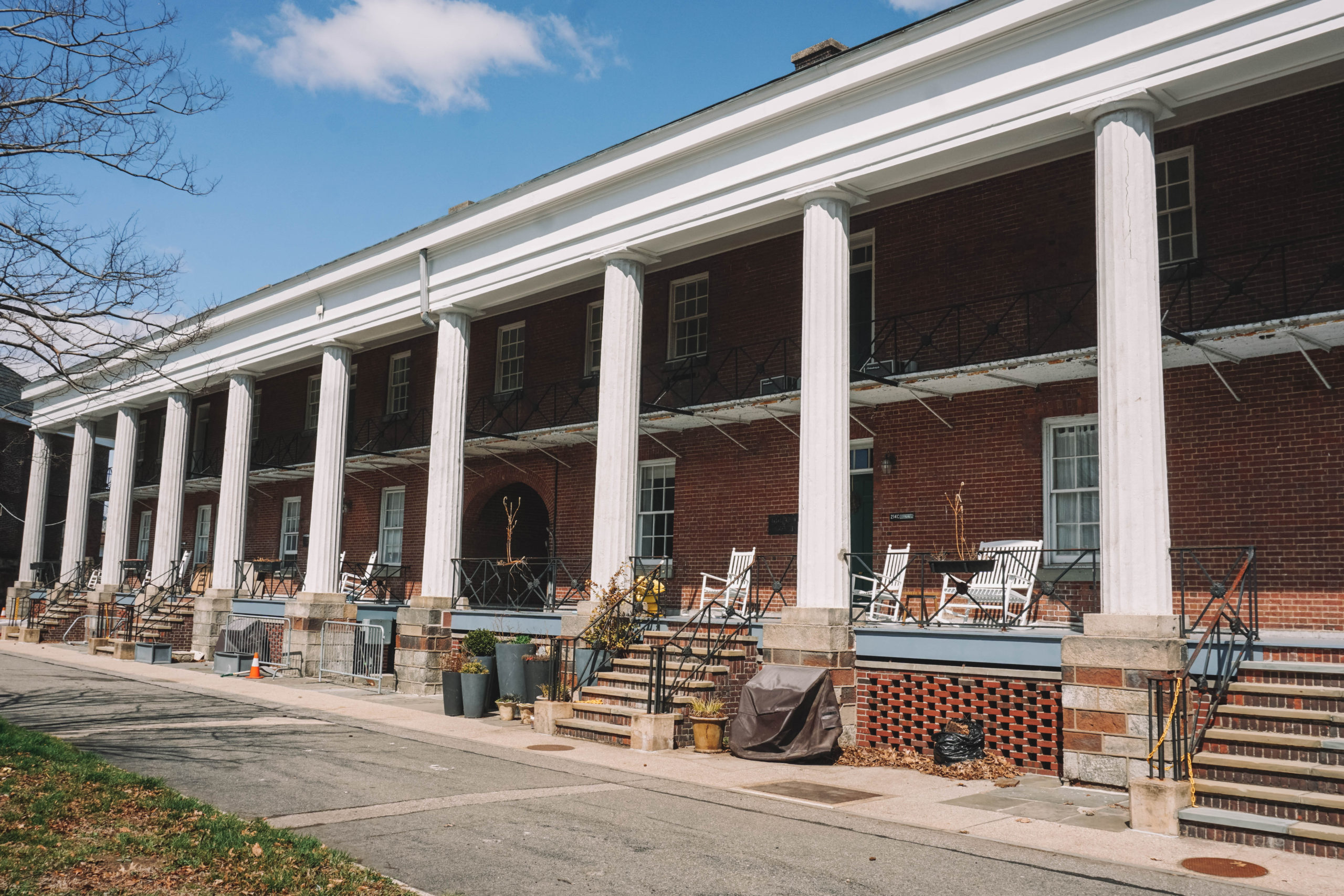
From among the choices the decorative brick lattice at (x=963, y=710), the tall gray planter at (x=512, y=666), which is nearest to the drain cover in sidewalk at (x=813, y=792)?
the decorative brick lattice at (x=963, y=710)

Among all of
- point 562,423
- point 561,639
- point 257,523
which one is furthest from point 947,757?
point 257,523

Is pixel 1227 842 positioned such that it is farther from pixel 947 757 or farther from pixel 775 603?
pixel 775 603

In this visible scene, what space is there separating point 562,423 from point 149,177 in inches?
464

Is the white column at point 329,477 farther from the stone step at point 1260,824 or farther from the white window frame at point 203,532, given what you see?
the stone step at point 1260,824

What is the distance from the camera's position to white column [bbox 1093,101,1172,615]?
9938mm

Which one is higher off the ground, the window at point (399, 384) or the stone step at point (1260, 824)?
the window at point (399, 384)

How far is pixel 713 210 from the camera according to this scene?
14.5 metres

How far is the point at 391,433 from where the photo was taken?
25422mm

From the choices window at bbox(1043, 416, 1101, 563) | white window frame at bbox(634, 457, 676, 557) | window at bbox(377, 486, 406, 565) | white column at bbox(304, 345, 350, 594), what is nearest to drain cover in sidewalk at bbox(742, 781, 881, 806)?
window at bbox(1043, 416, 1101, 563)

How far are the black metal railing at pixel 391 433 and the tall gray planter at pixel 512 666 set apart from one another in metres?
9.28

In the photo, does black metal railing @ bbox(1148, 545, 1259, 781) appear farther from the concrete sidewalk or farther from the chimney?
the chimney

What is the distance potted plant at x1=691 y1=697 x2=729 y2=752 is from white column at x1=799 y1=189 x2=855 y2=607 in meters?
1.63

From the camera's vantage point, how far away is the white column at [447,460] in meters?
17.9

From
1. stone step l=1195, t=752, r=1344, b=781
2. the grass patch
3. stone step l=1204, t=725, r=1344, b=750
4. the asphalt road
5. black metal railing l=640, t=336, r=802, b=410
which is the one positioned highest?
black metal railing l=640, t=336, r=802, b=410
